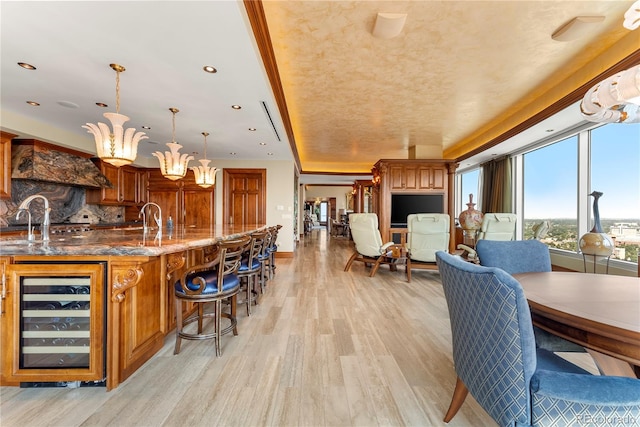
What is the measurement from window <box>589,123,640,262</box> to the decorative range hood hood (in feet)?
28.6

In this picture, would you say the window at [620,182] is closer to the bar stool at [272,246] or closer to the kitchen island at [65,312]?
the bar stool at [272,246]

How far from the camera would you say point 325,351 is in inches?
87.0

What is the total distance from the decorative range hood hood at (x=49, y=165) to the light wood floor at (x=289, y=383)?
4047 mm

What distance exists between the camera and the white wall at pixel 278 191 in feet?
22.9

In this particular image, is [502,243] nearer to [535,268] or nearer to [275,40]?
[535,268]

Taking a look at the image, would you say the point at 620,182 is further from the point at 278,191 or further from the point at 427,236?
the point at 278,191

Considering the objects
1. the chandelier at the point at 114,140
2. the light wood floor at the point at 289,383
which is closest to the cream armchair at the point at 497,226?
the light wood floor at the point at 289,383

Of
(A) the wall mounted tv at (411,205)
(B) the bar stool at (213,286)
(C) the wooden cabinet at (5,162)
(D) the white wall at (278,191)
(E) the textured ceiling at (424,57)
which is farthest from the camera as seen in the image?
(D) the white wall at (278,191)

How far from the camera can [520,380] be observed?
100 centimetres

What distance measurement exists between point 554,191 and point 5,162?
9.21m

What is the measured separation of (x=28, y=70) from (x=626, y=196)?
7396 millimetres

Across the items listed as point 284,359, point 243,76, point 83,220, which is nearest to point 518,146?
point 243,76

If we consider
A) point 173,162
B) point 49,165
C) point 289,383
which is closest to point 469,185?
point 173,162

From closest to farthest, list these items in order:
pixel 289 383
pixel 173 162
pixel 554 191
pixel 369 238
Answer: pixel 289 383 → pixel 173 162 → pixel 369 238 → pixel 554 191
